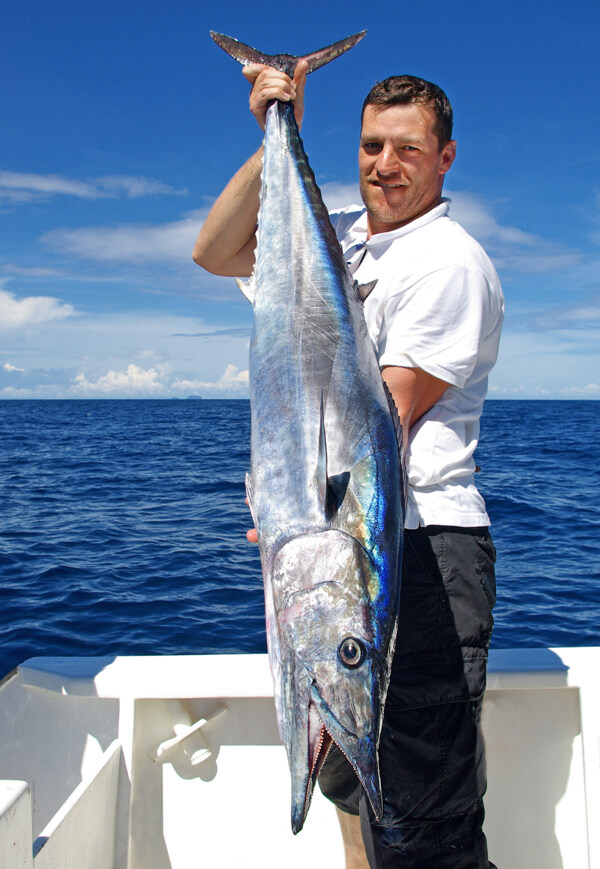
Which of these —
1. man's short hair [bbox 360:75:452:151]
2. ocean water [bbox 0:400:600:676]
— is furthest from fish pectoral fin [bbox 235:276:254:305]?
ocean water [bbox 0:400:600:676]

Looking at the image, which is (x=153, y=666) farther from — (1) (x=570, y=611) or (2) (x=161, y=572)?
(2) (x=161, y=572)

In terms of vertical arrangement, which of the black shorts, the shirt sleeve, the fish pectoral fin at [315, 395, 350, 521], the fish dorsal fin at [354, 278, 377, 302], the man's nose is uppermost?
the man's nose

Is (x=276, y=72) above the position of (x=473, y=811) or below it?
above

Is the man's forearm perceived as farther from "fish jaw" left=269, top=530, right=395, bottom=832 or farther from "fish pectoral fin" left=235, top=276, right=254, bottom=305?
"fish jaw" left=269, top=530, right=395, bottom=832

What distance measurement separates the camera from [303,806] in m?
1.16

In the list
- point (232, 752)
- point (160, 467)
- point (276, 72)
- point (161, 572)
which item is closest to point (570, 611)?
point (161, 572)

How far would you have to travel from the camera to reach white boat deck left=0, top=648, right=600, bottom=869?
249 cm

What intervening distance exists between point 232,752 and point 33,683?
31.7 inches

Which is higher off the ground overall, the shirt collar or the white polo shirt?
the shirt collar

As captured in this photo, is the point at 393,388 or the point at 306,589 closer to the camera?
the point at 306,589

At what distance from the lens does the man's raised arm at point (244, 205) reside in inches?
78.7

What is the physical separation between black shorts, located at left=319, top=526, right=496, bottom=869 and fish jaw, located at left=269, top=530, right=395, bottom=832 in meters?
0.52

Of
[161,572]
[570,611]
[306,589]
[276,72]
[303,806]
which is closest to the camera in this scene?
[303,806]

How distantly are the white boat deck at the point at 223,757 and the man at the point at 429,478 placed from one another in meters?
0.72
